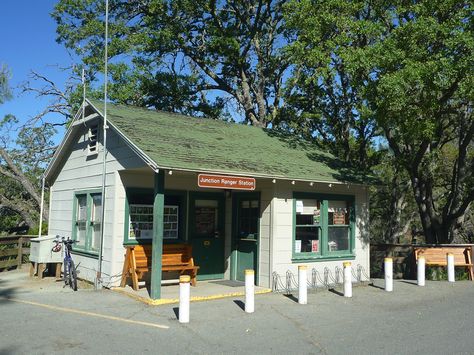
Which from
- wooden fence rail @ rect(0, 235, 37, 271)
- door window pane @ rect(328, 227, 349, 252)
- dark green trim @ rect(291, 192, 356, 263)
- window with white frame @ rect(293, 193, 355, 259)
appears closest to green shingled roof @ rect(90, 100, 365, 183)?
dark green trim @ rect(291, 192, 356, 263)

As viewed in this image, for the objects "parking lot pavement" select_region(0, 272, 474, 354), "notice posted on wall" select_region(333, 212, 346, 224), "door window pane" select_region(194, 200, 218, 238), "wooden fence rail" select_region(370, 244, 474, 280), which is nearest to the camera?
"parking lot pavement" select_region(0, 272, 474, 354)

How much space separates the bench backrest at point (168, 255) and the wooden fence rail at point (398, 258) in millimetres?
7428

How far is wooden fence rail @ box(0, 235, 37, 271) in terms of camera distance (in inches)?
655

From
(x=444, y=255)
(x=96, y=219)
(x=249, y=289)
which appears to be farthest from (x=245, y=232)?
(x=444, y=255)

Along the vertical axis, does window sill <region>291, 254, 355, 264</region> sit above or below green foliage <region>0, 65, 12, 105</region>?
below

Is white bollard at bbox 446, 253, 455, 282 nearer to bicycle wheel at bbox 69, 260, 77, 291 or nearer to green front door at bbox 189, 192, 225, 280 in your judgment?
green front door at bbox 189, 192, 225, 280

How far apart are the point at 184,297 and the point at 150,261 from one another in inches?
138

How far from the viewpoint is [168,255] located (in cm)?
1205

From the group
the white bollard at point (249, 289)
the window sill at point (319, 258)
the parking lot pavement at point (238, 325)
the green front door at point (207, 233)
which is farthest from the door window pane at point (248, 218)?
the white bollard at point (249, 289)

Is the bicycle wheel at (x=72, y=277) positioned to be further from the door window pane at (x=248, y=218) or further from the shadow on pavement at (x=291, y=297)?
the shadow on pavement at (x=291, y=297)

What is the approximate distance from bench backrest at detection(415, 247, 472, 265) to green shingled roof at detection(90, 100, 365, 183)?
3492mm

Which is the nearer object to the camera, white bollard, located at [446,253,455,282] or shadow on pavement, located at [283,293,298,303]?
shadow on pavement, located at [283,293,298,303]

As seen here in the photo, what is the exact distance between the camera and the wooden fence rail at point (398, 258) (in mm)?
16025

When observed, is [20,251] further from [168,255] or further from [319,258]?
[319,258]
